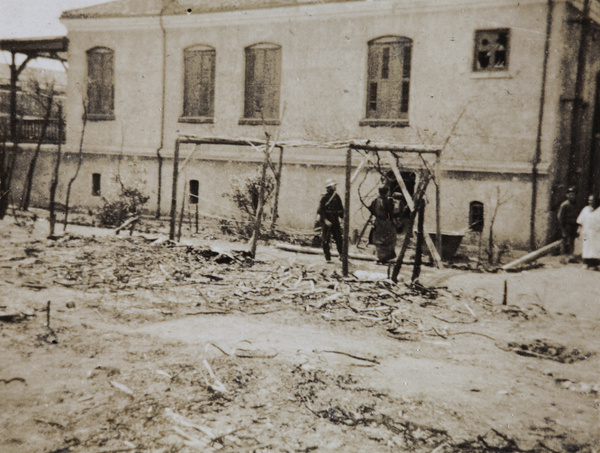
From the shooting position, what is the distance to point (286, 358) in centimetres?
590

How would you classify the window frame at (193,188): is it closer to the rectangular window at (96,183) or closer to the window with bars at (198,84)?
the window with bars at (198,84)

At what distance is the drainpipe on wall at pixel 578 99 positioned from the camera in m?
13.0

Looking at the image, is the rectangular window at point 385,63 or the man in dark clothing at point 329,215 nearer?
the man in dark clothing at point 329,215

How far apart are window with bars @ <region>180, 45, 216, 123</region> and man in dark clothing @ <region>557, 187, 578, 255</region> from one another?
10679mm

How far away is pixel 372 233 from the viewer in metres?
11.6

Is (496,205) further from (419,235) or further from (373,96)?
(419,235)

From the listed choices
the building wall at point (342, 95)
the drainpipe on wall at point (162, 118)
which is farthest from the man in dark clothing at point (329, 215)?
the drainpipe on wall at point (162, 118)

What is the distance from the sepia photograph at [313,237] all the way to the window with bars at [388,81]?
0.20 feet

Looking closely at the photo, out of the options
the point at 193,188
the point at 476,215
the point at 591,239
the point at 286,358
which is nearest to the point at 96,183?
the point at 193,188

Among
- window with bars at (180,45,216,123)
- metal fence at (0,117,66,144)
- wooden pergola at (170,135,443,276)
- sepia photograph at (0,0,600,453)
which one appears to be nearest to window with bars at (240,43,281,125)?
sepia photograph at (0,0,600,453)

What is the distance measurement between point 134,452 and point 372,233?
8.41 meters

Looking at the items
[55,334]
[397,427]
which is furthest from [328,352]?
[55,334]

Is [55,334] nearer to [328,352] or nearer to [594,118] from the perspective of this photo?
[328,352]

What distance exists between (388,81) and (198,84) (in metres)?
6.39
